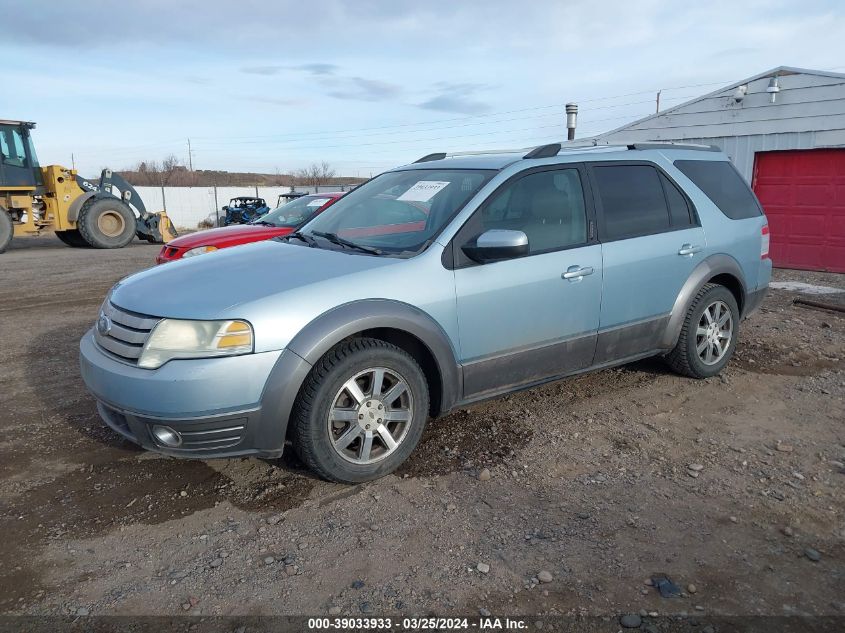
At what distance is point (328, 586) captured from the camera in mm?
2568

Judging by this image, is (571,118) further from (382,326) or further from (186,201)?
(186,201)

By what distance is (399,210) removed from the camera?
165 inches

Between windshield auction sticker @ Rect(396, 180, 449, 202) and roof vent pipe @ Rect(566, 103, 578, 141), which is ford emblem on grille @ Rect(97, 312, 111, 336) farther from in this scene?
roof vent pipe @ Rect(566, 103, 578, 141)

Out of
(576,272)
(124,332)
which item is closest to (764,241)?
(576,272)

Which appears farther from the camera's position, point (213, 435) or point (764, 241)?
point (764, 241)

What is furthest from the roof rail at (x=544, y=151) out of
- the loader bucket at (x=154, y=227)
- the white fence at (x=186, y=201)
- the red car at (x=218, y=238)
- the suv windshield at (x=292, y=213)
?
the white fence at (x=186, y=201)

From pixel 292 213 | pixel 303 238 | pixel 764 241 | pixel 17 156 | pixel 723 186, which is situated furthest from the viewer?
pixel 17 156

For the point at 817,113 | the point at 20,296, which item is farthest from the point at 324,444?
the point at 817,113

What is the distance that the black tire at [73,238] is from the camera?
18.1m

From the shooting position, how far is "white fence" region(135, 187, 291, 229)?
29.8 m

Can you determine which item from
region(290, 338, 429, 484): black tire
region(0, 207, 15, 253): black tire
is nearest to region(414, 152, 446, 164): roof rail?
region(290, 338, 429, 484): black tire

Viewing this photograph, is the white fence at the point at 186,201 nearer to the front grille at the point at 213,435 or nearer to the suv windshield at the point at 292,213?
the suv windshield at the point at 292,213

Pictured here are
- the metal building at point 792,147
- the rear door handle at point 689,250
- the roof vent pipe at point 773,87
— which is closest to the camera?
the rear door handle at point 689,250

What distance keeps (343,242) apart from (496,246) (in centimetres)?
104
